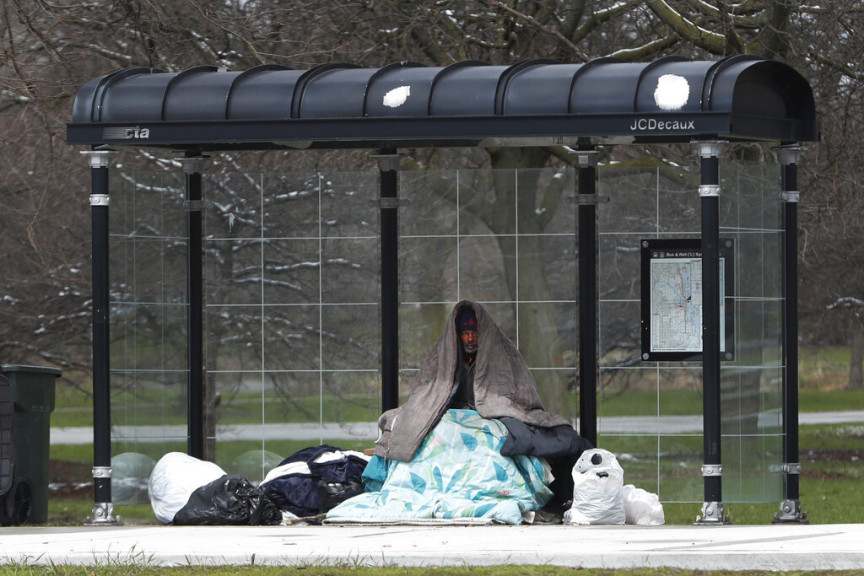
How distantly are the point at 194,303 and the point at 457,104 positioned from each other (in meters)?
2.89

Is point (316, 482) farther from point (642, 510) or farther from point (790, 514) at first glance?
point (790, 514)

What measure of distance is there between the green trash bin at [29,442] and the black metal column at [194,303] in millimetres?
1001

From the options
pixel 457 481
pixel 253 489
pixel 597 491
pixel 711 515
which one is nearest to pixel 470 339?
pixel 457 481

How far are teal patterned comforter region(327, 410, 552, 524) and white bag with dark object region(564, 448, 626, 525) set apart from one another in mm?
342

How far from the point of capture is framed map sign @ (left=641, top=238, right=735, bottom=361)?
33.9 ft

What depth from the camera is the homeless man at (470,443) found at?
9570mm

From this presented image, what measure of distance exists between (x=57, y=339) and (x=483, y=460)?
997 cm

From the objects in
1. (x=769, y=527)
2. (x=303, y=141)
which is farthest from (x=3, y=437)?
(x=769, y=527)

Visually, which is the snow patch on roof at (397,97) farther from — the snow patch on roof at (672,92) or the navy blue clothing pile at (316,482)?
the navy blue clothing pile at (316,482)

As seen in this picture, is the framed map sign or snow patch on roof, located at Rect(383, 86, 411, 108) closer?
snow patch on roof, located at Rect(383, 86, 411, 108)

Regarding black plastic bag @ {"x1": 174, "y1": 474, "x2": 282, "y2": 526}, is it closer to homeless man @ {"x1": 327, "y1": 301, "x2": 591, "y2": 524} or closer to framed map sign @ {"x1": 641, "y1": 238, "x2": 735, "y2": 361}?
homeless man @ {"x1": 327, "y1": 301, "x2": 591, "y2": 524}

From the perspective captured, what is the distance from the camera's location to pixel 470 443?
9.81 meters

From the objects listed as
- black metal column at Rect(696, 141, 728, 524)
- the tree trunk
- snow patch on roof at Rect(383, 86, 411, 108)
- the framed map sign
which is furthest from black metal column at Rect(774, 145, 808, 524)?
the tree trunk

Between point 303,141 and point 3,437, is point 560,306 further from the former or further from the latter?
point 3,437
